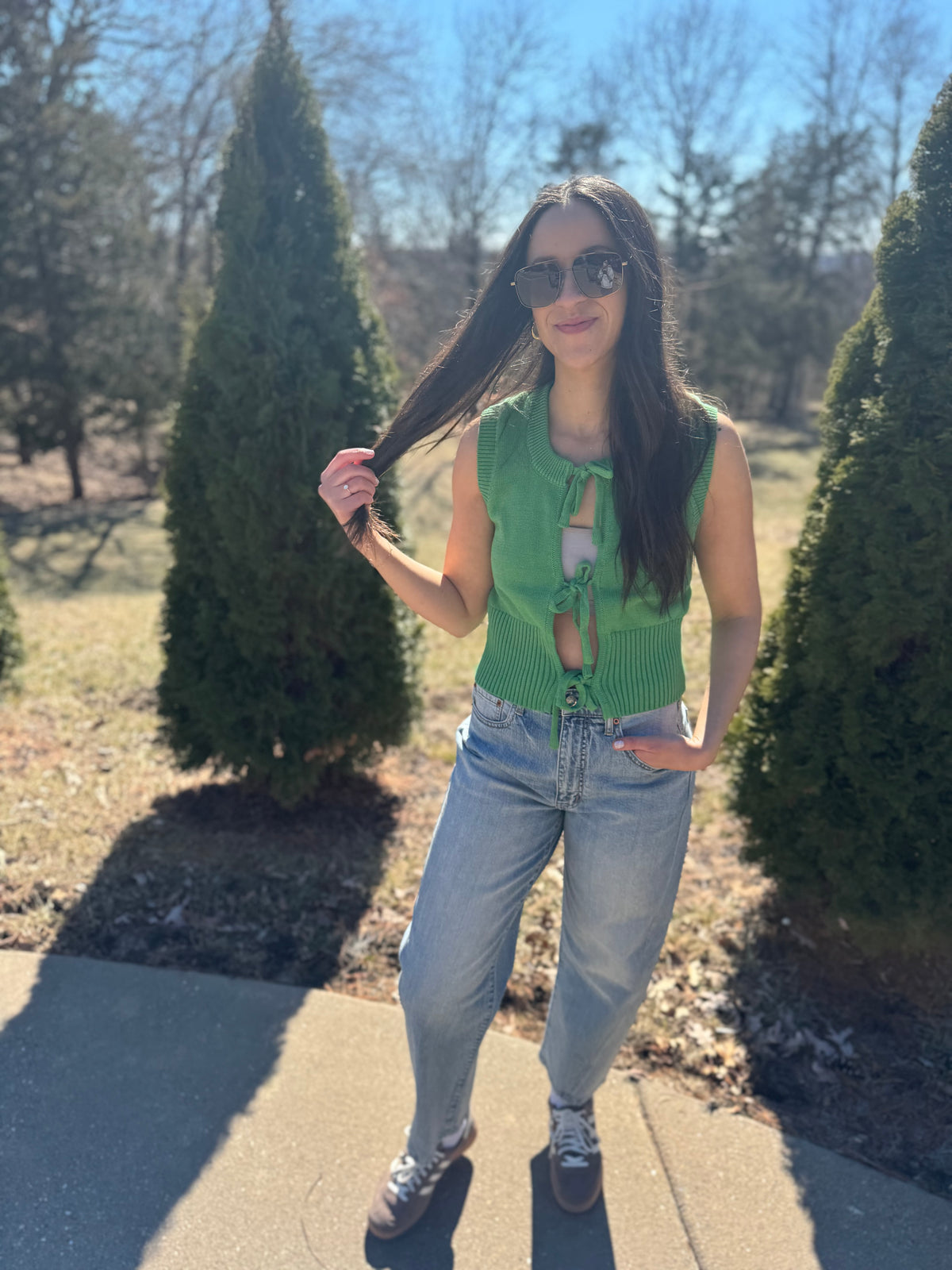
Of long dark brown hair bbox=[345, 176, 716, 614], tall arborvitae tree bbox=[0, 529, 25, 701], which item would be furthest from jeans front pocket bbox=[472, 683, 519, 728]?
tall arborvitae tree bbox=[0, 529, 25, 701]

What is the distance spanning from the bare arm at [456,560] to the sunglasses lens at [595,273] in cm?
37

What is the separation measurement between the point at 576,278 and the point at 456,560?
25.5 inches

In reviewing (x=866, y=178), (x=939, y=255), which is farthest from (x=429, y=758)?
(x=866, y=178)

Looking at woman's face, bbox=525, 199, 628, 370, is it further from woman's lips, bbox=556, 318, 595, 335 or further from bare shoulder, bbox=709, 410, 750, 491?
bare shoulder, bbox=709, 410, 750, 491

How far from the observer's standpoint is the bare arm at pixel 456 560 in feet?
6.48

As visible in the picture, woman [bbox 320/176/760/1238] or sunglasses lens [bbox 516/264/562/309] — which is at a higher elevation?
sunglasses lens [bbox 516/264/562/309]

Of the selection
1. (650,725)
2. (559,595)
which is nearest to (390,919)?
(650,725)

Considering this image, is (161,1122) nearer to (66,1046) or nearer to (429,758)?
(66,1046)

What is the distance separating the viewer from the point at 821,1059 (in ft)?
8.53

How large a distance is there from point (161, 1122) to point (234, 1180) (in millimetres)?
281

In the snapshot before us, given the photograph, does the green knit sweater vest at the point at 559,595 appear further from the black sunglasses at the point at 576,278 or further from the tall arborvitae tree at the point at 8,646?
the tall arborvitae tree at the point at 8,646

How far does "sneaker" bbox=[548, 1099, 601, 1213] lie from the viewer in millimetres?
2113

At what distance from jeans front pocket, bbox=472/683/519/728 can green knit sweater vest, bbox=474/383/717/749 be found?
15 mm

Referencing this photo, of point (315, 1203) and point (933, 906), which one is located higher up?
point (933, 906)
